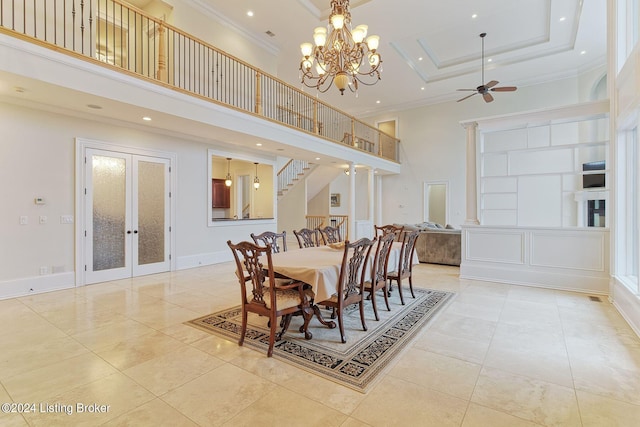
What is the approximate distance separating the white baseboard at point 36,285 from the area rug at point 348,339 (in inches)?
114

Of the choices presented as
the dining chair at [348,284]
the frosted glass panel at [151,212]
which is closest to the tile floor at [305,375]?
the dining chair at [348,284]

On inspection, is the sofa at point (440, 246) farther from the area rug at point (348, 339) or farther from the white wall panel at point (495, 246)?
the area rug at point (348, 339)

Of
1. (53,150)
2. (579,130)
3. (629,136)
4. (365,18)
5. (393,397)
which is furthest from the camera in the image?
(579,130)

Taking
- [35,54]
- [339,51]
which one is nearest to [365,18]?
[339,51]

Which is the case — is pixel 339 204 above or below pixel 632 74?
below

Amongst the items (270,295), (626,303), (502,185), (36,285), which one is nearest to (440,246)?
(626,303)

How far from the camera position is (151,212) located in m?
5.91

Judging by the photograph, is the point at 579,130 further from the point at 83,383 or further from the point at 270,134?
the point at 83,383

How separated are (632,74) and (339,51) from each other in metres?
3.36

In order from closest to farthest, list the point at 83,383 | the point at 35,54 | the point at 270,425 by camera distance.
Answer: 1. the point at 270,425
2. the point at 83,383
3. the point at 35,54

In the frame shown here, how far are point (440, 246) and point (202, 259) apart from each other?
5.27m

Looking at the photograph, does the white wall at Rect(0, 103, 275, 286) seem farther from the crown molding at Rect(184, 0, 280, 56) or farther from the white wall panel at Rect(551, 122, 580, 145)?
the white wall panel at Rect(551, 122, 580, 145)

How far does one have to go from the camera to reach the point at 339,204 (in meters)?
12.9

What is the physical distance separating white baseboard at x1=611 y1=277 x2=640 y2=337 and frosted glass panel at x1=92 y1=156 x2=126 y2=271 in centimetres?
721
